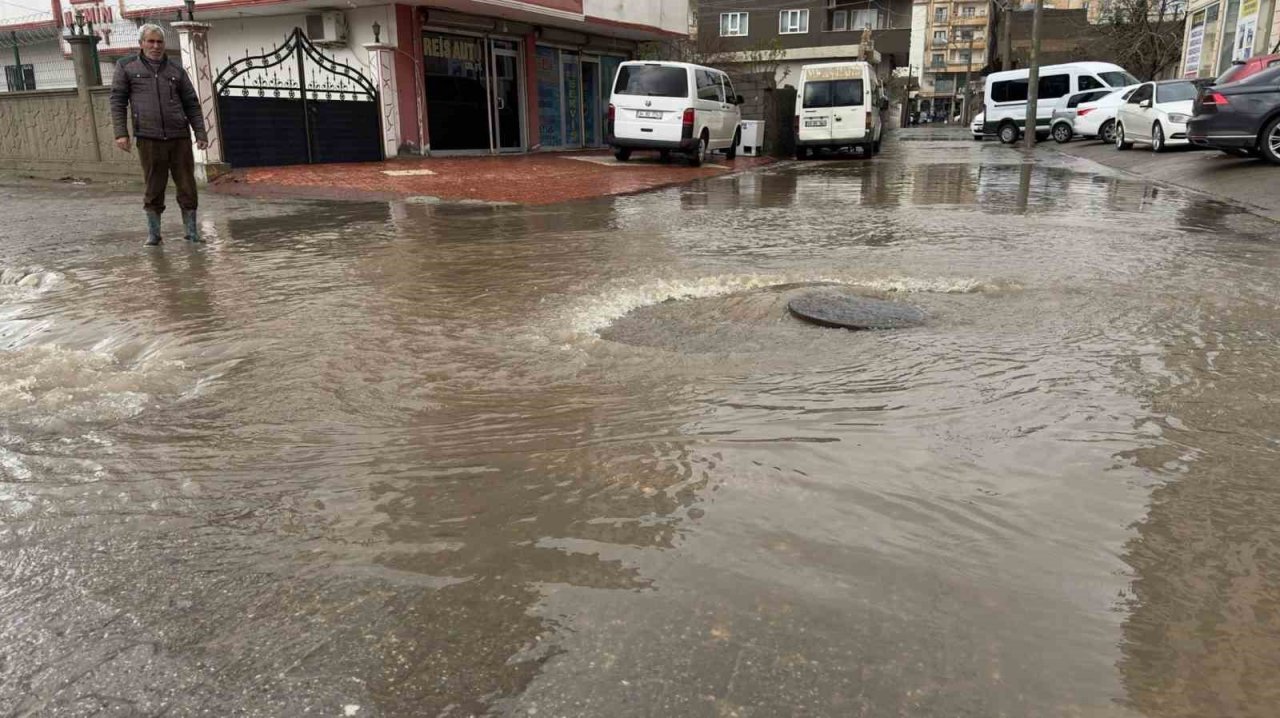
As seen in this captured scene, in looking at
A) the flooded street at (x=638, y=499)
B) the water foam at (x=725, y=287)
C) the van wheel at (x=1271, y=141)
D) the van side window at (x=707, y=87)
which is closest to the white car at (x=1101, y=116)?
the van wheel at (x=1271, y=141)

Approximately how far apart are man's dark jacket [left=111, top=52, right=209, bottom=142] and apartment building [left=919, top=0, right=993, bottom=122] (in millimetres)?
85740

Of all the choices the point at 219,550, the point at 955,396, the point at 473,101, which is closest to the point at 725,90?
the point at 473,101

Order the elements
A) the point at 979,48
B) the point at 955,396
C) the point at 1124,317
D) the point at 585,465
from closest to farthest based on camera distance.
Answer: the point at 585,465 → the point at 955,396 → the point at 1124,317 → the point at 979,48

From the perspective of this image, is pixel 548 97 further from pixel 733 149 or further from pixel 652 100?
pixel 652 100

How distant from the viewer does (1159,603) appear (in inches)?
86.9

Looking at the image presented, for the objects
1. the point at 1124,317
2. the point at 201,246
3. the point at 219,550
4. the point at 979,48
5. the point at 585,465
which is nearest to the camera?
the point at 219,550

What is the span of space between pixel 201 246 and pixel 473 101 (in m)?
12.9

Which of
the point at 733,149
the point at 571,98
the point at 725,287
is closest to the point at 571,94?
the point at 571,98

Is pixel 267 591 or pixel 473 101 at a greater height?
pixel 473 101

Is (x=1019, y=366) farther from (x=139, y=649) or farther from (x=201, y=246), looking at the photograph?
(x=201, y=246)

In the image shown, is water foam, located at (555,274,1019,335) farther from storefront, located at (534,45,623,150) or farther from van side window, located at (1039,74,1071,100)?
van side window, located at (1039,74,1071,100)

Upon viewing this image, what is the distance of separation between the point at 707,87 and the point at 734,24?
41.3 m

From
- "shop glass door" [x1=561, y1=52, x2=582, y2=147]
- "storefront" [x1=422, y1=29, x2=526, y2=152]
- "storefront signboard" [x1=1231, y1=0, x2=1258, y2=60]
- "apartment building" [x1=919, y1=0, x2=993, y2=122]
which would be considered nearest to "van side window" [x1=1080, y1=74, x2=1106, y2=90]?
"storefront signboard" [x1=1231, y1=0, x2=1258, y2=60]

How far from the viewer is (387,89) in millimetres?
17328
